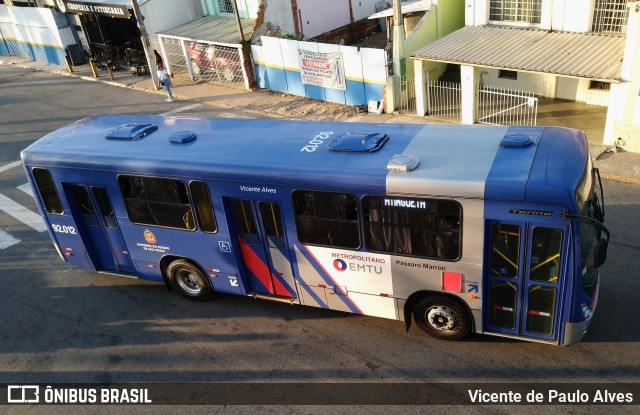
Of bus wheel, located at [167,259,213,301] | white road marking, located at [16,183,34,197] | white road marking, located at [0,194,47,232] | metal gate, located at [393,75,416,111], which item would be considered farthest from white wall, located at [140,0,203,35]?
bus wheel, located at [167,259,213,301]

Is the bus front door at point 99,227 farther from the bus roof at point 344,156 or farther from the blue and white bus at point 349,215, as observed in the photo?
the bus roof at point 344,156

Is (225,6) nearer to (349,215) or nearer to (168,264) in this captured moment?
(168,264)

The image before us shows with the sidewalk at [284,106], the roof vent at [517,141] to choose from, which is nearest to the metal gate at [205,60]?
the sidewalk at [284,106]

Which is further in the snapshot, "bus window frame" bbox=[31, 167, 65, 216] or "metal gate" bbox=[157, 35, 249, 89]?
"metal gate" bbox=[157, 35, 249, 89]

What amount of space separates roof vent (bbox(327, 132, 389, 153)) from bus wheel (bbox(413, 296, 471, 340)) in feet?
8.24

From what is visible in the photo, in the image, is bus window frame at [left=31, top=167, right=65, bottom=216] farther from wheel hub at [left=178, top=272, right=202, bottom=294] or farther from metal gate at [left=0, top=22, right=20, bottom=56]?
metal gate at [left=0, top=22, right=20, bottom=56]

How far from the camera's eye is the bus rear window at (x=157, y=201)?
9.41m

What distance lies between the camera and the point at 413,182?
7566 millimetres

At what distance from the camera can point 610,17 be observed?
1590cm

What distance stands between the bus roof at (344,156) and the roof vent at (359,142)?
68 mm

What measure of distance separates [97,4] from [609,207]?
81.8 feet

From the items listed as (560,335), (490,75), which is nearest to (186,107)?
(490,75)

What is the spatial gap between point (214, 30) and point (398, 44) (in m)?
10.1

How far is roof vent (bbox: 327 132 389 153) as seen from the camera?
8.48 m
